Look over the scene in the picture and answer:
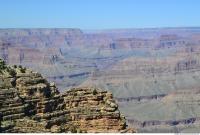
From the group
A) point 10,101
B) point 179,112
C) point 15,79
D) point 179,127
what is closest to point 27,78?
point 15,79

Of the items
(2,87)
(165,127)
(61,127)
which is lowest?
(165,127)

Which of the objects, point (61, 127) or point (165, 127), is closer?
point (61, 127)

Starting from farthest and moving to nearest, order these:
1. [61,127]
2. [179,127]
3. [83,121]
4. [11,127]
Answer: [179,127]
[83,121]
[61,127]
[11,127]

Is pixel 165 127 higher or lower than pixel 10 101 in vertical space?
lower

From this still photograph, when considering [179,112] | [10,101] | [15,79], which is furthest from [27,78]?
[179,112]

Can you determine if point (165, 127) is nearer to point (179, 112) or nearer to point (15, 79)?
point (179, 112)

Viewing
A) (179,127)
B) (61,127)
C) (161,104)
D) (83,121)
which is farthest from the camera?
(161,104)

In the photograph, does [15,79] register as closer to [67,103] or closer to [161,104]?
[67,103]
